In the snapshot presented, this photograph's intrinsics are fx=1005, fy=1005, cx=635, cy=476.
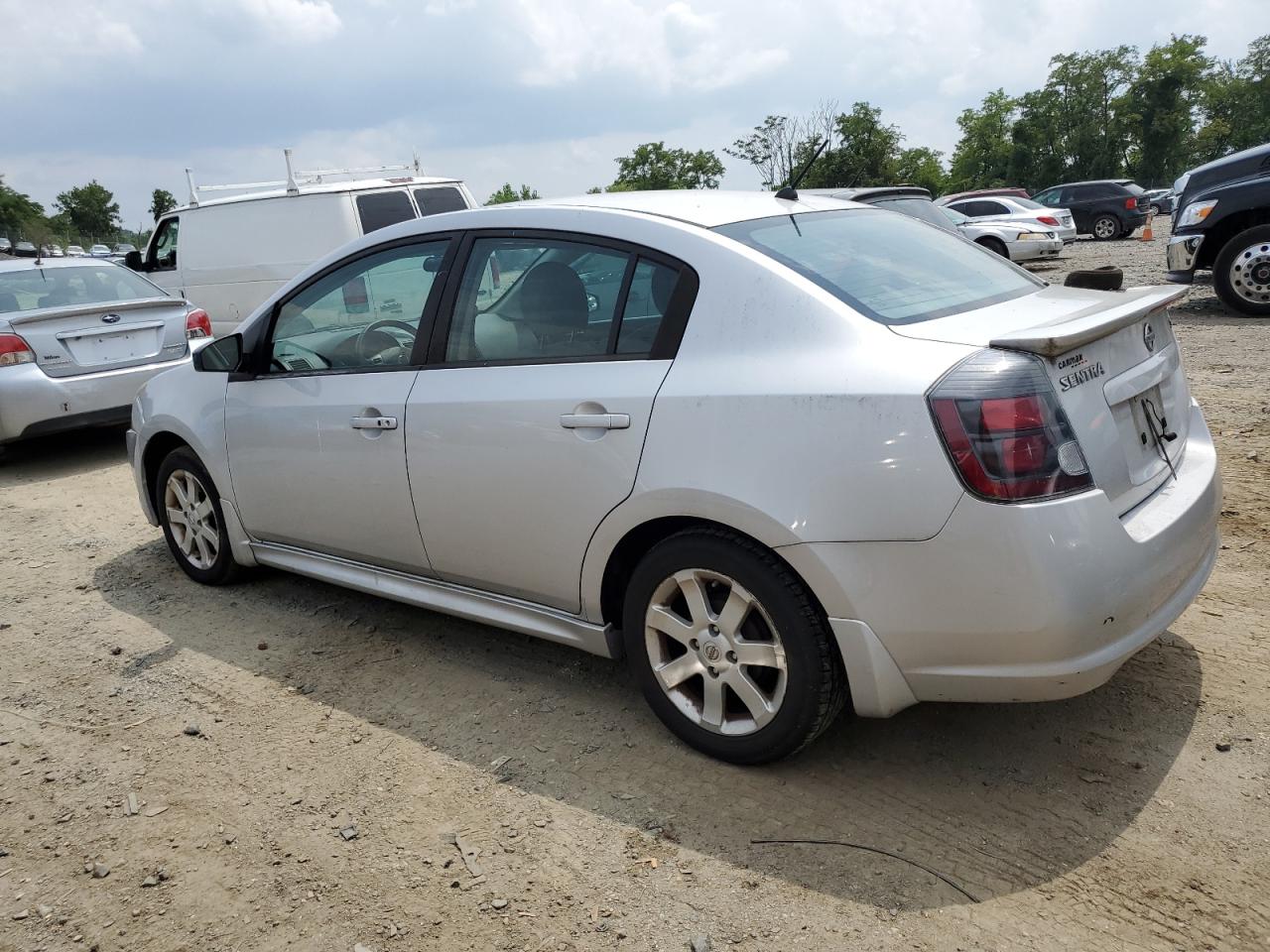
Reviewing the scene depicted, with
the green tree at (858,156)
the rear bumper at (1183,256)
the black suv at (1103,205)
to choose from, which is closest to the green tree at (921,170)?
the green tree at (858,156)

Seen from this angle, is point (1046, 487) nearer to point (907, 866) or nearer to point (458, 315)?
point (907, 866)

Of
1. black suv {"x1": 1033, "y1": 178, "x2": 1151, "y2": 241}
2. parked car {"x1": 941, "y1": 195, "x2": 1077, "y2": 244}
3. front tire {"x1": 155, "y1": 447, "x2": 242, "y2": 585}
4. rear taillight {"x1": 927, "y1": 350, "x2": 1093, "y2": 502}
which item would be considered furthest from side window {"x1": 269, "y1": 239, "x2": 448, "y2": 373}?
black suv {"x1": 1033, "y1": 178, "x2": 1151, "y2": 241}

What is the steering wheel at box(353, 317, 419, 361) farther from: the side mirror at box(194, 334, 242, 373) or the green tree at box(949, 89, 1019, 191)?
the green tree at box(949, 89, 1019, 191)

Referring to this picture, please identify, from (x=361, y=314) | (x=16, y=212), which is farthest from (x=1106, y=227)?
(x=16, y=212)

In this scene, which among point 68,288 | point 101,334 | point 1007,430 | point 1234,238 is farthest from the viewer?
point 1234,238

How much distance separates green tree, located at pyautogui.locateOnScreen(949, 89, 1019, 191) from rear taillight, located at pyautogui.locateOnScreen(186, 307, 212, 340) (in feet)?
212

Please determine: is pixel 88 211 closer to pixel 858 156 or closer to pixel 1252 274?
pixel 858 156

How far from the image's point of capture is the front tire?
15.6ft

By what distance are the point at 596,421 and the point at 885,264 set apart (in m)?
1.05

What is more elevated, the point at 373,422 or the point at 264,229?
the point at 264,229

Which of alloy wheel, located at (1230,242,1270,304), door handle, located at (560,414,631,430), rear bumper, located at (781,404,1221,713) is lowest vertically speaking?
alloy wheel, located at (1230,242,1270,304)

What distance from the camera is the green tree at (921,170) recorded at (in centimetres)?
4581

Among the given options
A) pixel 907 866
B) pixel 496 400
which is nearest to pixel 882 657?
pixel 907 866

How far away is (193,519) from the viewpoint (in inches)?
192
